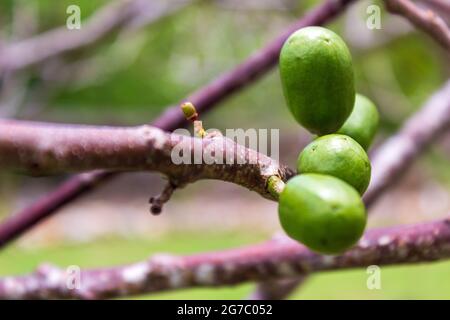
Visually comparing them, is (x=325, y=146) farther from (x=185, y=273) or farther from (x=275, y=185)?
(x=185, y=273)

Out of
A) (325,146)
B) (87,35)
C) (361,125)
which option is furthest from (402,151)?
(87,35)

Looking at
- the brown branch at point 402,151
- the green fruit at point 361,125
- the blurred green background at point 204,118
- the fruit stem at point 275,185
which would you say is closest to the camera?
the fruit stem at point 275,185

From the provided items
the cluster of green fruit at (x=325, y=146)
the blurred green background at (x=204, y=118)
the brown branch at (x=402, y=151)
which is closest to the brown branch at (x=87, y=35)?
the blurred green background at (x=204, y=118)

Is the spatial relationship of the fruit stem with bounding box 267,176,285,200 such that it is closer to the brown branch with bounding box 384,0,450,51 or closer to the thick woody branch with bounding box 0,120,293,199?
the thick woody branch with bounding box 0,120,293,199

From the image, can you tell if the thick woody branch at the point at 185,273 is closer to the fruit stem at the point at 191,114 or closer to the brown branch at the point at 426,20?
the brown branch at the point at 426,20

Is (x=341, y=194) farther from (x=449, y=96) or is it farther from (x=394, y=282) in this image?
(x=394, y=282)

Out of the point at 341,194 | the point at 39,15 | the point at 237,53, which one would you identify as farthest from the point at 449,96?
the point at 39,15

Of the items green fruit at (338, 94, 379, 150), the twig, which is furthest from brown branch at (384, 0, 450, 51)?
the twig
